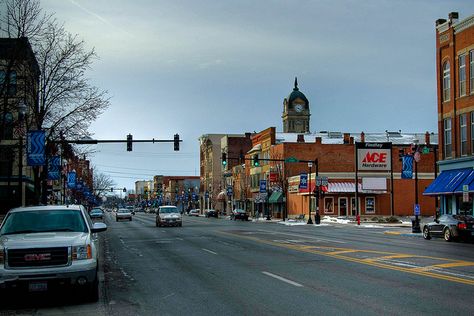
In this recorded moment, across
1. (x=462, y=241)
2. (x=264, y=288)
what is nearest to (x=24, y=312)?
(x=264, y=288)

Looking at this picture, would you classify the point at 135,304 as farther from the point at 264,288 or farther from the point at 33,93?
the point at 33,93

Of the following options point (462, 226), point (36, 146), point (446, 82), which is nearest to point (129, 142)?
point (36, 146)

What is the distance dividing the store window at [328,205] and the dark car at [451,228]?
43.4 meters

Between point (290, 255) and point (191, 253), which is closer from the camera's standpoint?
point (290, 255)

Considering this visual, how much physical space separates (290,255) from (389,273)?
606 cm

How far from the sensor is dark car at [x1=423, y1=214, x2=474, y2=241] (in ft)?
101

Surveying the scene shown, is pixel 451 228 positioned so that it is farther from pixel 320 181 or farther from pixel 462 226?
pixel 320 181

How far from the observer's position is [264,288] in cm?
1300

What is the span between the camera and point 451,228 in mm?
31719

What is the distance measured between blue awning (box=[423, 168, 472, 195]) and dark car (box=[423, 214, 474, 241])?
11253 millimetres

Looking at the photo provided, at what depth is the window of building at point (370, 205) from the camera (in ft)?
256

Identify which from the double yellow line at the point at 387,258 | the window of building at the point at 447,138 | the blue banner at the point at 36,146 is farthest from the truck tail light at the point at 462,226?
the blue banner at the point at 36,146

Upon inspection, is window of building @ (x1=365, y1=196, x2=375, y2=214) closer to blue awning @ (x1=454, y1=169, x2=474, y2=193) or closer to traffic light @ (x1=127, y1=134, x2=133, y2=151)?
blue awning @ (x1=454, y1=169, x2=474, y2=193)

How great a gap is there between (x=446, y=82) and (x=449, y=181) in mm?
8488
